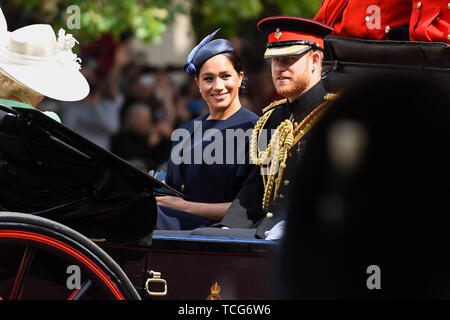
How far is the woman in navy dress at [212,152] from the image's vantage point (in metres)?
3.77

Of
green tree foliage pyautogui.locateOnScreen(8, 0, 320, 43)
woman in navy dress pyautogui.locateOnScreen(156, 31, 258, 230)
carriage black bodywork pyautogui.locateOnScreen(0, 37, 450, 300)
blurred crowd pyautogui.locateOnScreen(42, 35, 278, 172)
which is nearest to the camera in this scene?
carriage black bodywork pyautogui.locateOnScreen(0, 37, 450, 300)

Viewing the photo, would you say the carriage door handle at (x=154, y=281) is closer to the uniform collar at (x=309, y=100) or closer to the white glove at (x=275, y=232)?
the white glove at (x=275, y=232)

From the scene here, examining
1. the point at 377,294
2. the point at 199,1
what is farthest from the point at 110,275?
the point at 199,1

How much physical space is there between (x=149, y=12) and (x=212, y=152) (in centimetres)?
484

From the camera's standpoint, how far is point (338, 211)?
45.2 inches

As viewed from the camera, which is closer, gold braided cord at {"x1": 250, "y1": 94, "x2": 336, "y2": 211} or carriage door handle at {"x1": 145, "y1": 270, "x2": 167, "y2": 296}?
carriage door handle at {"x1": 145, "y1": 270, "x2": 167, "y2": 296}

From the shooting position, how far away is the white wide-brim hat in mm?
3293

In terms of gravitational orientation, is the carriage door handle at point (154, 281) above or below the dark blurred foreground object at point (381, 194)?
above

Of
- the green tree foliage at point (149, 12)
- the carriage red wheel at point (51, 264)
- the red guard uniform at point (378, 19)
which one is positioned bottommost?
the carriage red wheel at point (51, 264)

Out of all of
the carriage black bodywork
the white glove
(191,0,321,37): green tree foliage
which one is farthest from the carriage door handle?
(191,0,321,37): green tree foliage

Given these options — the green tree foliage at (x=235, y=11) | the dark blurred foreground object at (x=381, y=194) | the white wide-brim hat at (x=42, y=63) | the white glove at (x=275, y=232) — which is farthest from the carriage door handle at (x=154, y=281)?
the green tree foliage at (x=235, y=11)

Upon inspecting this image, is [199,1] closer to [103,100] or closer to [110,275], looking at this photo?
[103,100]

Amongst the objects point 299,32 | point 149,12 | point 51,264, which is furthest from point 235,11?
point 51,264

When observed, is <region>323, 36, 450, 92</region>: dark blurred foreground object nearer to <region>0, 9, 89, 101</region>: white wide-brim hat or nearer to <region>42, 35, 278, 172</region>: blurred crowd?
<region>0, 9, 89, 101</region>: white wide-brim hat
